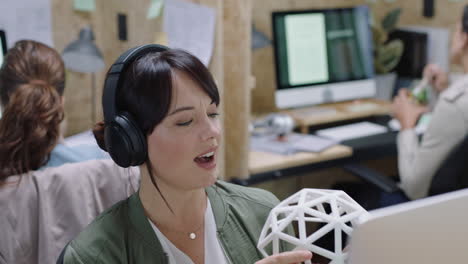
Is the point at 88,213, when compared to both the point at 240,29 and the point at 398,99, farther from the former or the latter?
the point at 398,99

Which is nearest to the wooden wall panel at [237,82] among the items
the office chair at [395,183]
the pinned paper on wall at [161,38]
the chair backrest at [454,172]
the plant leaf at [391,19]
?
the pinned paper on wall at [161,38]

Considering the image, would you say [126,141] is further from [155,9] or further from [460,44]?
[460,44]

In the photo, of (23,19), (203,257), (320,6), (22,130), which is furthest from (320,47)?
(203,257)

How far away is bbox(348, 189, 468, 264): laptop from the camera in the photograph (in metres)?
0.64

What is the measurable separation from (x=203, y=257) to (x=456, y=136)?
125cm

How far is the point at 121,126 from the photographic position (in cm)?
106

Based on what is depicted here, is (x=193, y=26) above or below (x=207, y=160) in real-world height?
above

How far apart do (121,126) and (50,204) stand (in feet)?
1.40

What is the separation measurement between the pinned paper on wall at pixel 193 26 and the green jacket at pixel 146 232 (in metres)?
0.75

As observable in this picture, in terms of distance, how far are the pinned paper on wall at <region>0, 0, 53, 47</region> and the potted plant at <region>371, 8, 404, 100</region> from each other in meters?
1.61

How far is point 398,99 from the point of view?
262cm

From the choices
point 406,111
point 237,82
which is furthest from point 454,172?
point 237,82

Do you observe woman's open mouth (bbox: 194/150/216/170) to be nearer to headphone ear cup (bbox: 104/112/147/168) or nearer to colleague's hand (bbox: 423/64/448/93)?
headphone ear cup (bbox: 104/112/147/168)

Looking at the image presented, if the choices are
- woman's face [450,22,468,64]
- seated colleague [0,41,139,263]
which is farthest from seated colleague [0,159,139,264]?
woman's face [450,22,468,64]
